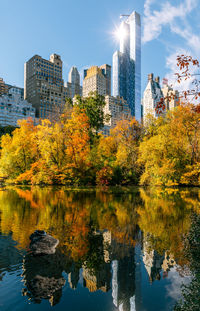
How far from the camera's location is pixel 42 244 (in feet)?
23.3

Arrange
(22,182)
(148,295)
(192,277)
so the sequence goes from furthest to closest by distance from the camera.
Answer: (22,182), (192,277), (148,295)

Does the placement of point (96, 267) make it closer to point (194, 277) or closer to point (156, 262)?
point (156, 262)

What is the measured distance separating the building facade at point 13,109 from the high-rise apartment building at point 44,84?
883 centimetres

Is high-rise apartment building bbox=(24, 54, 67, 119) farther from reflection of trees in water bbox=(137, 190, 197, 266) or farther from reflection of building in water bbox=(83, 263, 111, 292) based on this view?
reflection of building in water bbox=(83, 263, 111, 292)

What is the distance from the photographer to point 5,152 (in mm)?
42938

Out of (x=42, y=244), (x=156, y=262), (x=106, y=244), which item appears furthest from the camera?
(x=106, y=244)

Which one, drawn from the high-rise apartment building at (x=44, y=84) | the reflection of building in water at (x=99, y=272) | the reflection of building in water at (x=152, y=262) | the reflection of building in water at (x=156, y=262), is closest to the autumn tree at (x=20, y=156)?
the reflection of building in water at (x=99, y=272)

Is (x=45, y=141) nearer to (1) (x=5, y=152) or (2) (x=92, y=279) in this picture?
(1) (x=5, y=152)

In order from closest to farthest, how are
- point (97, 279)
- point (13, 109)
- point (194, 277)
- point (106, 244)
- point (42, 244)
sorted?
point (194, 277) < point (97, 279) < point (42, 244) < point (106, 244) < point (13, 109)

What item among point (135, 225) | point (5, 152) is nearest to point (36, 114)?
point (5, 152)

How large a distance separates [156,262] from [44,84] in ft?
552

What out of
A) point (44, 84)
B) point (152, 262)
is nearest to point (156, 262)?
point (152, 262)

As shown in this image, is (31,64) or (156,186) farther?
(31,64)

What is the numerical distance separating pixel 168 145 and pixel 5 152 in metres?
29.5
